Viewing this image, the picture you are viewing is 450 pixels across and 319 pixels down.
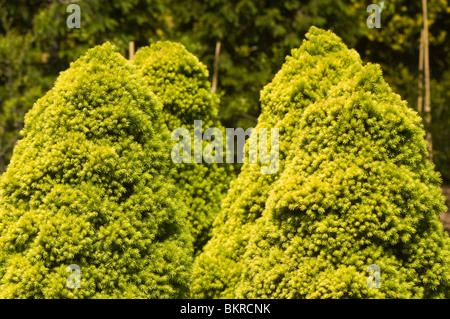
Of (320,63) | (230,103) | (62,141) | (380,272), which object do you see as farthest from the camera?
(230,103)

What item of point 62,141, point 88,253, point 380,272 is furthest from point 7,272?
point 380,272

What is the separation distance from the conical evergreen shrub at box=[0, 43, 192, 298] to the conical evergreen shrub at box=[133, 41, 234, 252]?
71 centimetres

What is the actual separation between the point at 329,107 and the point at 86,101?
1.73 m

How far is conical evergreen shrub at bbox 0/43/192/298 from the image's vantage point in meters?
3.66

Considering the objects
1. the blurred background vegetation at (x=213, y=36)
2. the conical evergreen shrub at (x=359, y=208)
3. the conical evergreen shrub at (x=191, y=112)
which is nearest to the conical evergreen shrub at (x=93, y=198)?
the conical evergreen shrub at (x=191, y=112)

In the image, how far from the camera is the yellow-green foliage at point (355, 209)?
11.5ft

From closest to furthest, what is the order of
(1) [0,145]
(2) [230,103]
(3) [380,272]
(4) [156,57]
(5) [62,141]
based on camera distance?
(3) [380,272] → (5) [62,141] → (4) [156,57] → (2) [230,103] → (1) [0,145]

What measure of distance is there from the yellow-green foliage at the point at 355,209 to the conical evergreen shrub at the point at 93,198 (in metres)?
0.77

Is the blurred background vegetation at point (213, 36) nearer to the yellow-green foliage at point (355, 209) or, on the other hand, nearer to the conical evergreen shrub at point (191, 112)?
the conical evergreen shrub at point (191, 112)

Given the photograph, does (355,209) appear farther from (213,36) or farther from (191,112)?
(213,36)

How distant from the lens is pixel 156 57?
508cm

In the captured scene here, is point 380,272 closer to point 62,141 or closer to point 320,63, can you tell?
point 320,63

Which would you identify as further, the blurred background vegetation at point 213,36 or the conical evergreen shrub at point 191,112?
the blurred background vegetation at point 213,36

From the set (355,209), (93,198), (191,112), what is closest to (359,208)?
(355,209)
